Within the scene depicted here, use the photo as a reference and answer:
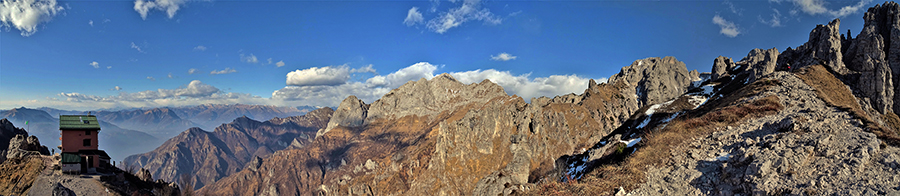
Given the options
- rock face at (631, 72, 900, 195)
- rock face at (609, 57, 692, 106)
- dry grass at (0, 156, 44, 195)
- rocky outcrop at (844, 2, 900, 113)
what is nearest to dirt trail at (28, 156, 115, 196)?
dry grass at (0, 156, 44, 195)

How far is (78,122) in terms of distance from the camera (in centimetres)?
5519

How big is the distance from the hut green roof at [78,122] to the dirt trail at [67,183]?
24.5ft

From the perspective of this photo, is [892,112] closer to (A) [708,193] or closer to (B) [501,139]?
(A) [708,193]

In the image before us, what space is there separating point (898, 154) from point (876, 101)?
185ft

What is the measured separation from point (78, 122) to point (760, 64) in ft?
514

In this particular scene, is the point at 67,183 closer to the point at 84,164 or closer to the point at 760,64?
the point at 84,164

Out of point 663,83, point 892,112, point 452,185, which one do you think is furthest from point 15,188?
point 663,83

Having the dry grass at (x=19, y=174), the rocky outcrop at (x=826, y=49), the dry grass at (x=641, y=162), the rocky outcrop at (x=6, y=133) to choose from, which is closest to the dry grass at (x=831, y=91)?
the rocky outcrop at (x=826, y=49)

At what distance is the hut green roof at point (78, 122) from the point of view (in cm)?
5379

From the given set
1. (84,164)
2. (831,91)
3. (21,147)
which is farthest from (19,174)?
(831,91)

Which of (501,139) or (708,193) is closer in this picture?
(708,193)

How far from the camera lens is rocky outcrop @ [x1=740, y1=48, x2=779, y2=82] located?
258ft

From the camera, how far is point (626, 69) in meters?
198

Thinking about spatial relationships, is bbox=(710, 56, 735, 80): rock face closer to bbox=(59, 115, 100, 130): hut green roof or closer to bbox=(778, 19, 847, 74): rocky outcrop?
bbox=(778, 19, 847, 74): rocky outcrop
